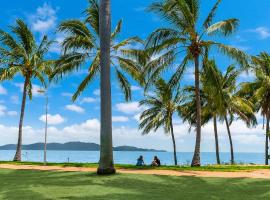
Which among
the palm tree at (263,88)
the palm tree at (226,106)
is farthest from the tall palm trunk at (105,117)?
the palm tree at (263,88)

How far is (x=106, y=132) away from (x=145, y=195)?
6267 millimetres

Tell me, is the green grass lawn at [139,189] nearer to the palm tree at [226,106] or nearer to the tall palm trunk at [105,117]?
the tall palm trunk at [105,117]

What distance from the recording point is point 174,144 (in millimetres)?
43719

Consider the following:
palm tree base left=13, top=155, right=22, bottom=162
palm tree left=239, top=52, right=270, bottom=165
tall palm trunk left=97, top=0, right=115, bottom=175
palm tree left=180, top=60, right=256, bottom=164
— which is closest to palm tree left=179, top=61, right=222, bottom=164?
palm tree left=180, top=60, right=256, bottom=164

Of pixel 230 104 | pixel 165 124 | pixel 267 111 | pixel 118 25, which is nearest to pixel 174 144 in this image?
pixel 165 124

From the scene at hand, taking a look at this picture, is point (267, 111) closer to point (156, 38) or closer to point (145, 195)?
point (156, 38)

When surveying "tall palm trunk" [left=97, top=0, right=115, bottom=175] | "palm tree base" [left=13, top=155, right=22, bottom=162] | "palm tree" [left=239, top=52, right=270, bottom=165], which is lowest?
"palm tree base" [left=13, top=155, right=22, bottom=162]

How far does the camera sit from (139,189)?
11.7 meters

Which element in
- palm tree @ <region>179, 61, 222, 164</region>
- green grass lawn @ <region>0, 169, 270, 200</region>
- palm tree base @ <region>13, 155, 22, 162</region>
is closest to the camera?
green grass lawn @ <region>0, 169, 270, 200</region>

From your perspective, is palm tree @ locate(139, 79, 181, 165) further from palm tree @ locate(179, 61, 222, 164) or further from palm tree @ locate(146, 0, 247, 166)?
palm tree @ locate(146, 0, 247, 166)

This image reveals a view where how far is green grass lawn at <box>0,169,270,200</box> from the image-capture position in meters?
10.2

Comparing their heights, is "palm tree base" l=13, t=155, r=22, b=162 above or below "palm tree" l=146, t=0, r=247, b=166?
below

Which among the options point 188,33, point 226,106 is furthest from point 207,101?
point 188,33

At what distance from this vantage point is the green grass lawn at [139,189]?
10.2m
